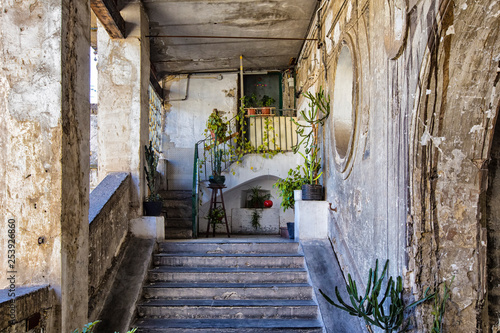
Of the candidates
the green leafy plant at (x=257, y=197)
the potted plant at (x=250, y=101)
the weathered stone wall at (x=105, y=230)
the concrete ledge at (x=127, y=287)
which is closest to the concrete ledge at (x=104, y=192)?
the weathered stone wall at (x=105, y=230)

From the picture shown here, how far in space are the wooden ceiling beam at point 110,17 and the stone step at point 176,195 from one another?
11.3 feet

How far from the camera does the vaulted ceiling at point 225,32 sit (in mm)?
5590

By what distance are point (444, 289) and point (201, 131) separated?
708 centimetres

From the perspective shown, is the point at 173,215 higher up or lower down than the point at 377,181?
lower down

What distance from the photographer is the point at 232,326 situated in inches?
142

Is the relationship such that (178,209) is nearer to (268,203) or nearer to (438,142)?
(268,203)

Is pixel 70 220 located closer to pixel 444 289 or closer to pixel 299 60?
pixel 444 289

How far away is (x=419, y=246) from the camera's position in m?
2.46

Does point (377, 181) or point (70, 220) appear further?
point (377, 181)

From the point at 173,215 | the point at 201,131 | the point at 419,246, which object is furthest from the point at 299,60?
the point at 419,246

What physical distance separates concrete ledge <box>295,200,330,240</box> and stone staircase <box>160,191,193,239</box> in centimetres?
221

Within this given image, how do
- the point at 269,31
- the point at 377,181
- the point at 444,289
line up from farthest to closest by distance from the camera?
the point at 269,31, the point at 377,181, the point at 444,289

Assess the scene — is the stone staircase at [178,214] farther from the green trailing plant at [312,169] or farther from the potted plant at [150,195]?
the green trailing plant at [312,169]

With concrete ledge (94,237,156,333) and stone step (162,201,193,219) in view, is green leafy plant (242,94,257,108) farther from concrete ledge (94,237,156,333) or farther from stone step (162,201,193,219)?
concrete ledge (94,237,156,333)
